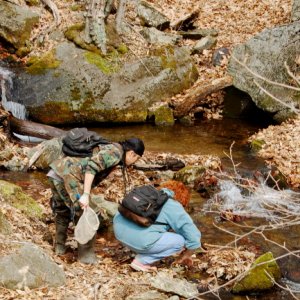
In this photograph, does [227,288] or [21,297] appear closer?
[21,297]

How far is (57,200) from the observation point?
234 inches

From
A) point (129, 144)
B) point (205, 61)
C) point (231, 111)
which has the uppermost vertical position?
point (129, 144)

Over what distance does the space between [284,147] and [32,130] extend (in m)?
5.85

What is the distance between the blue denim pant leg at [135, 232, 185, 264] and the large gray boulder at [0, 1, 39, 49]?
35.3 ft

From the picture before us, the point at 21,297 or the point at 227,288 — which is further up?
the point at 21,297

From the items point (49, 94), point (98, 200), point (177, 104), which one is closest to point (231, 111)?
point (177, 104)

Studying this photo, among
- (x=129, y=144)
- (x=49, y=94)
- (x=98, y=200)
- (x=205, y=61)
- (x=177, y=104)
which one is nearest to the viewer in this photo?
(x=129, y=144)

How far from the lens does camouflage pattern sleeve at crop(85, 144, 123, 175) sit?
214 inches

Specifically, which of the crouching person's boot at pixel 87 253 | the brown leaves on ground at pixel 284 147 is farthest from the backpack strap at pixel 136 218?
the brown leaves on ground at pixel 284 147

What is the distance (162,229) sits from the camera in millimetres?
5645

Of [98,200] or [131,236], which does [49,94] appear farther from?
[131,236]

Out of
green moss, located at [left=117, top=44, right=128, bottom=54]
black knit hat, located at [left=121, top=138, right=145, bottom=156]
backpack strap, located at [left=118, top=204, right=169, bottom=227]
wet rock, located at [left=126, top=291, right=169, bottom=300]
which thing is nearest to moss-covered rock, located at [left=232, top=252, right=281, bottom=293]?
wet rock, located at [left=126, top=291, right=169, bottom=300]

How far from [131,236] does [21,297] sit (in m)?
1.44

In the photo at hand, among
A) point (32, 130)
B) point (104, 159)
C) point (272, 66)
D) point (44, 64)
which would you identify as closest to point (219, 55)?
point (272, 66)
